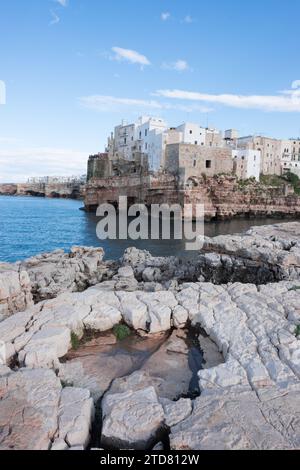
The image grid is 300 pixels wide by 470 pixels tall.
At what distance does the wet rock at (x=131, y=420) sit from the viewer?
5344 millimetres

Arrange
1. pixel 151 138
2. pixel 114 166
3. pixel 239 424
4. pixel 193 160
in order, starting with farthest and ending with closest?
pixel 114 166 < pixel 151 138 < pixel 193 160 < pixel 239 424

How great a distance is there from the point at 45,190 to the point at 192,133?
373 ft

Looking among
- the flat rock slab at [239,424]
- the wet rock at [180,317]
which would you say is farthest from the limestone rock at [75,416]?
the wet rock at [180,317]

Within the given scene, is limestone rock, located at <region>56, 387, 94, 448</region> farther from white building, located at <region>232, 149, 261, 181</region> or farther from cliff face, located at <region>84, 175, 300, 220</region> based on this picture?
white building, located at <region>232, 149, 261, 181</region>

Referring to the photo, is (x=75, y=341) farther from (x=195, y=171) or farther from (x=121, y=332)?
(x=195, y=171)

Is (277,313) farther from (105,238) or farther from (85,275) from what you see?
(105,238)

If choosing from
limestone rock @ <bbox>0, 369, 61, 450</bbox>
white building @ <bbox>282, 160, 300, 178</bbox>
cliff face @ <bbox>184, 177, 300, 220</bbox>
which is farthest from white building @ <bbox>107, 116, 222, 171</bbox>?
limestone rock @ <bbox>0, 369, 61, 450</bbox>

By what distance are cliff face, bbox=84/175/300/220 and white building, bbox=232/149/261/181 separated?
3393 millimetres

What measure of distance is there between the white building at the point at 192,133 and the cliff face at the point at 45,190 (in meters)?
83.2

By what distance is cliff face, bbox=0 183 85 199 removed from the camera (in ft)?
492

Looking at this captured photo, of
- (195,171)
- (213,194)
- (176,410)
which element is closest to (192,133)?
(195,171)

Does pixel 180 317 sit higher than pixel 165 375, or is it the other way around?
pixel 180 317

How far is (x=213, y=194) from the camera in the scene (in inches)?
2226

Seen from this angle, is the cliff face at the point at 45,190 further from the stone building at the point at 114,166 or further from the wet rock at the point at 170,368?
the wet rock at the point at 170,368
